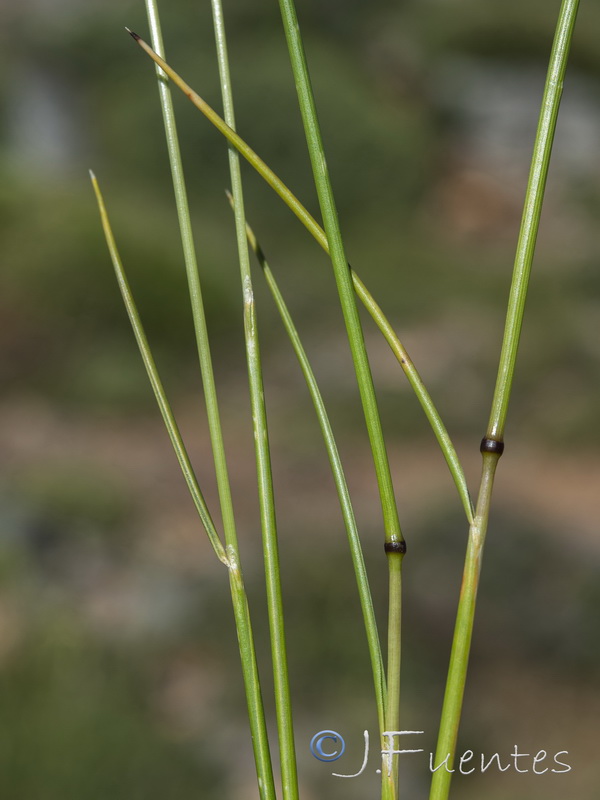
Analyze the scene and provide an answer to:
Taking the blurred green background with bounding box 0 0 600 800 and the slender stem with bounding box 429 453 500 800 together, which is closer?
the slender stem with bounding box 429 453 500 800

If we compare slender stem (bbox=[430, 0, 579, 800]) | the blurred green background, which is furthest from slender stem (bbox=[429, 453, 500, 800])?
the blurred green background

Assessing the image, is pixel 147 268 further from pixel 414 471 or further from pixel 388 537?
pixel 388 537

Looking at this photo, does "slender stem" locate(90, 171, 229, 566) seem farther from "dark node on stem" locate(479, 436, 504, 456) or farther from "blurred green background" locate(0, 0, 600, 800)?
"blurred green background" locate(0, 0, 600, 800)

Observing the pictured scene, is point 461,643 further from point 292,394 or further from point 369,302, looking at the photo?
point 292,394

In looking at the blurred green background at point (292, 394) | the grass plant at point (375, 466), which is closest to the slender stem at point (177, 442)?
the grass plant at point (375, 466)

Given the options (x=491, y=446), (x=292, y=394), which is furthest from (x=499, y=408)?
(x=292, y=394)

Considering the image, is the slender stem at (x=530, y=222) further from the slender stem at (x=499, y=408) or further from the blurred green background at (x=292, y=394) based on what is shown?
the blurred green background at (x=292, y=394)
